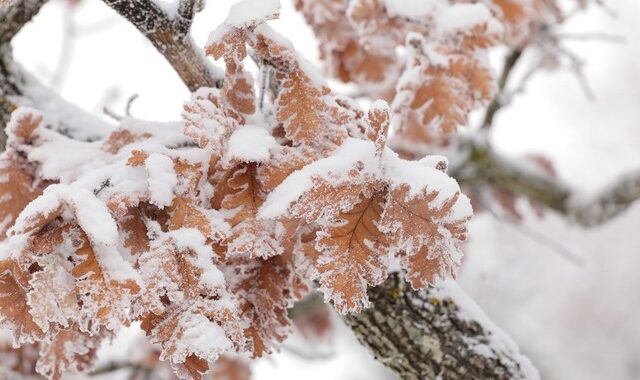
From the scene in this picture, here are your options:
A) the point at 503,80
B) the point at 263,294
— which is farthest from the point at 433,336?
the point at 503,80

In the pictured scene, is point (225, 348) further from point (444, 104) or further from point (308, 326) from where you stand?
point (308, 326)

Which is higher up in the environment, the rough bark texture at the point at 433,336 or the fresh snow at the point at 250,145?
the fresh snow at the point at 250,145

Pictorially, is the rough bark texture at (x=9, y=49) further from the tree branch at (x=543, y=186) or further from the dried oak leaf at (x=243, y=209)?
the tree branch at (x=543, y=186)

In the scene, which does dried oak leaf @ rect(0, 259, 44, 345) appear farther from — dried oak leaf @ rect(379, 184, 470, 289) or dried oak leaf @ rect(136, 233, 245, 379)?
dried oak leaf @ rect(379, 184, 470, 289)

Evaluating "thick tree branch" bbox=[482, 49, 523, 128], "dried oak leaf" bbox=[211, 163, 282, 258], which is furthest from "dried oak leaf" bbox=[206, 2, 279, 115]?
"thick tree branch" bbox=[482, 49, 523, 128]

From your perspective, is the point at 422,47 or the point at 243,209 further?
the point at 422,47

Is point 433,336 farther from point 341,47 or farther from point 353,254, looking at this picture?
point 341,47

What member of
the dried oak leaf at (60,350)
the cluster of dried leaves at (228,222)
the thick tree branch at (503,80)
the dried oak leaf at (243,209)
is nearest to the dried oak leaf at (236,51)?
the cluster of dried leaves at (228,222)
